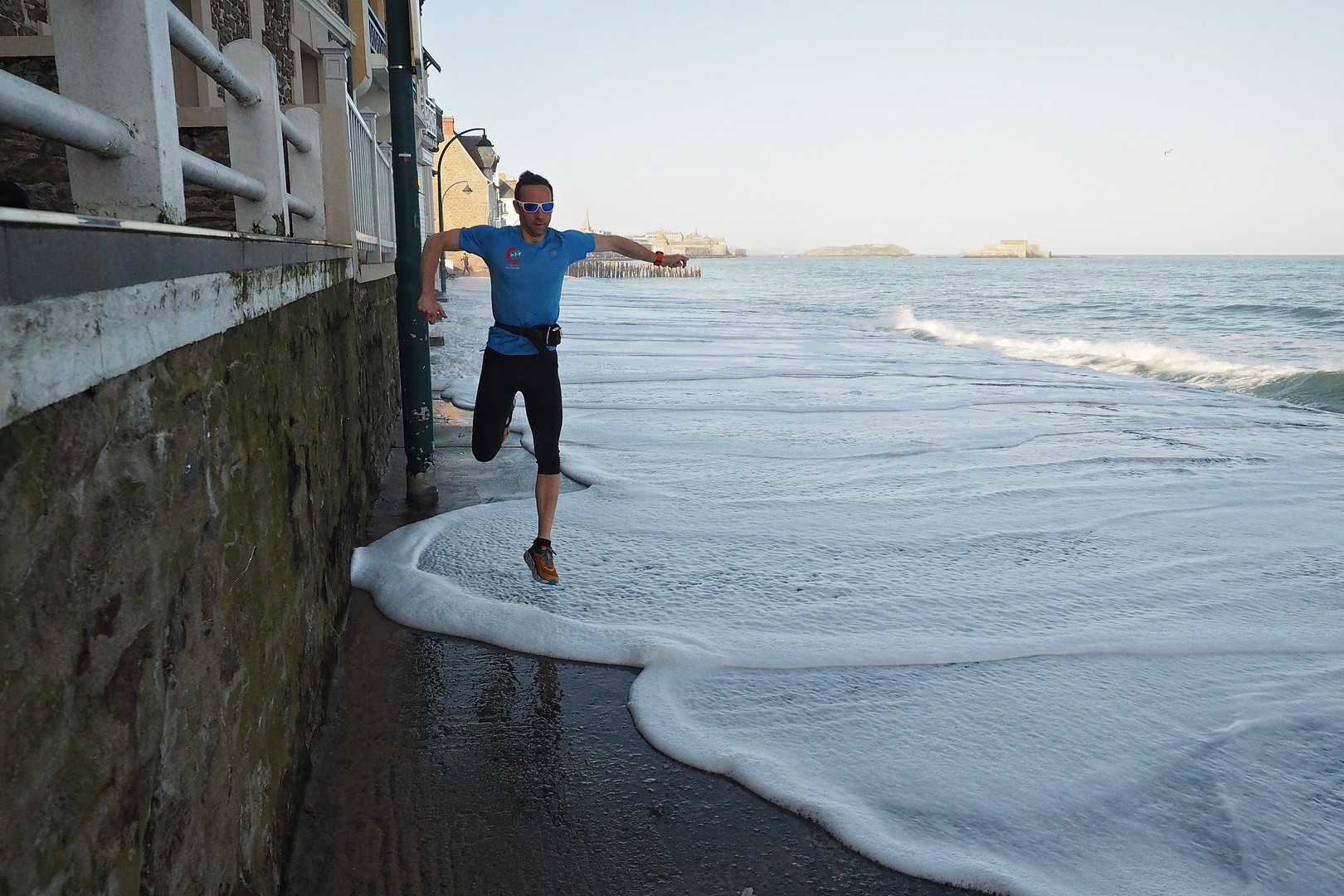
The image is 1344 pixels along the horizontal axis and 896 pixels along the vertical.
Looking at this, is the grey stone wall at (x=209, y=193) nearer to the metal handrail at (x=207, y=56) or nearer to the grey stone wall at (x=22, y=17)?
the grey stone wall at (x=22, y=17)

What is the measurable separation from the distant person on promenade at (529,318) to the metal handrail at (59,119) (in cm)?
235

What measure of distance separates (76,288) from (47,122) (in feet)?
1.55

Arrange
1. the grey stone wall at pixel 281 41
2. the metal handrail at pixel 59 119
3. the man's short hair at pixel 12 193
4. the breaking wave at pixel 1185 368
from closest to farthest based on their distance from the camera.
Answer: the metal handrail at pixel 59 119, the man's short hair at pixel 12 193, the grey stone wall at pixel 281 41, the breaking wave at pixel 1185 368

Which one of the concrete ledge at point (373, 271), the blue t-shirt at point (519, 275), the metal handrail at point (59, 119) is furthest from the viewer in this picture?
the concrete ledge at point (373, 271)

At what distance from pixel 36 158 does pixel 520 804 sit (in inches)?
250

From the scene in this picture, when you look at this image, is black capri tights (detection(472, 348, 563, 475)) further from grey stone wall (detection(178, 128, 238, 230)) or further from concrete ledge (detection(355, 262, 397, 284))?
grey stone wall (detection(178, 128, 238, 230))

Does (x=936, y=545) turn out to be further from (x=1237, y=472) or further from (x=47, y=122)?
(x=47, y=122)

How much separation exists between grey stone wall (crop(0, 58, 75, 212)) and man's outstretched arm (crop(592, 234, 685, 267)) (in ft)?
13.2

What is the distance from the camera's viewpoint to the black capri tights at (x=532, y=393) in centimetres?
431

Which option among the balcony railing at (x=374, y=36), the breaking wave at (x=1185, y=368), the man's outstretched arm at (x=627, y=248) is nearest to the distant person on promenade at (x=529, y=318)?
the man's outstretched arm at (x=627, y=248)

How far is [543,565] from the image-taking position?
14.3 ft

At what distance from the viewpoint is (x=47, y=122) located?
1.49 meters

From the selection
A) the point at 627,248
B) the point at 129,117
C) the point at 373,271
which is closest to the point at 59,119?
the point at 129,117

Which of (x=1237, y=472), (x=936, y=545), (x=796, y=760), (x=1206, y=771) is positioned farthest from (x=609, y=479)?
(x=1237, y=472)
